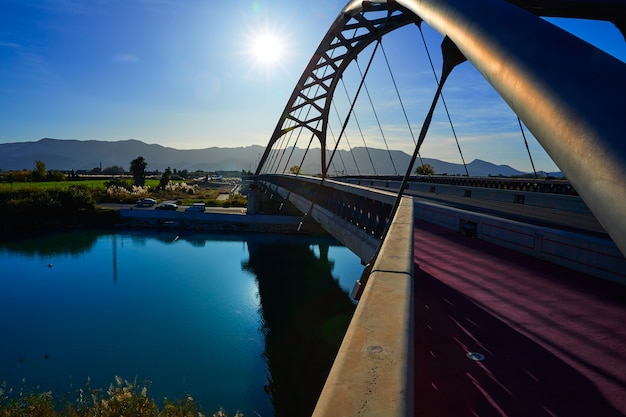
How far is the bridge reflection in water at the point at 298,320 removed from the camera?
15.4 meters

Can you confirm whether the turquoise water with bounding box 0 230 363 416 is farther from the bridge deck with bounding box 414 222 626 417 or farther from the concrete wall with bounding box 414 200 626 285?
the bridge deck with bounding box 414 222 626 417

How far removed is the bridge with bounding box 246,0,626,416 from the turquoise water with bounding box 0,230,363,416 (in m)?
10.4

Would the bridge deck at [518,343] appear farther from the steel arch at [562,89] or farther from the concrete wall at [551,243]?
the steel arch at [562,89]

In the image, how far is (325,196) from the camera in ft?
69.3

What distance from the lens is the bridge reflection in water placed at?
1544 cm

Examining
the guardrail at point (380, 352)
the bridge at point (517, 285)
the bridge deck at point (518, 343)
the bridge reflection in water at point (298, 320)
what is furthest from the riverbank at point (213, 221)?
the guardrail at point (380, 352)

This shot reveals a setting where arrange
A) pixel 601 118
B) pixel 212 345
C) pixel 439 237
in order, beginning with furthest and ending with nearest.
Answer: pixel 212 345 < pixel 439 237 < pixel 601 118

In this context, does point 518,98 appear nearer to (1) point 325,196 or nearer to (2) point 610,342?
(2) point 610,342

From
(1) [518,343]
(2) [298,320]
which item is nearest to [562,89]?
(1) [518,343]

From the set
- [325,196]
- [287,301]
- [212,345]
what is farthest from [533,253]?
[287,301]

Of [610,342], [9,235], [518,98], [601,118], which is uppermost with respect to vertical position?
[518,98]

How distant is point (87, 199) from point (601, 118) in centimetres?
6623

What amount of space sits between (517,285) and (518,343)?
2846 millimetres

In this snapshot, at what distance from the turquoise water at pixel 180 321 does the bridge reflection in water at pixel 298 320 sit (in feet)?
0.25
